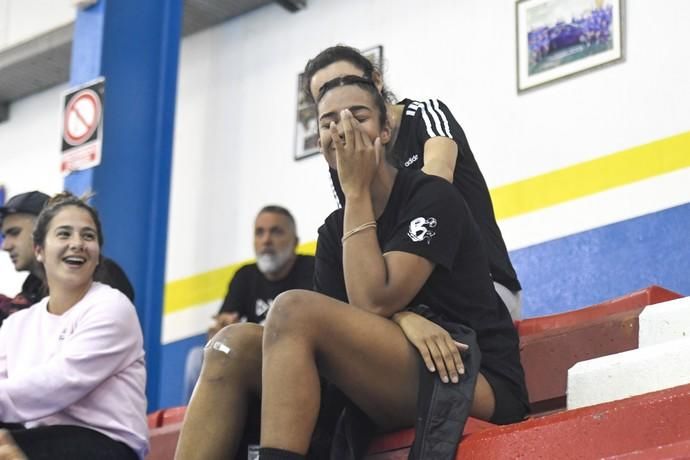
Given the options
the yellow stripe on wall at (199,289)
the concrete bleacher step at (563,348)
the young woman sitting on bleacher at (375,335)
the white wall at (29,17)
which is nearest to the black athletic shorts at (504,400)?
the young woman sitting on bleacher at (375,335)

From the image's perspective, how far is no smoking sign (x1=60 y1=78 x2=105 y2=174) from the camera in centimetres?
460

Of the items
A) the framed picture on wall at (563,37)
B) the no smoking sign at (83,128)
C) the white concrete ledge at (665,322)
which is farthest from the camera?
the no smoking sign at (83,128)

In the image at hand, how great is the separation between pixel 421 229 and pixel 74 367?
82 centimetres

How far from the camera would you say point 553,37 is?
175 inches

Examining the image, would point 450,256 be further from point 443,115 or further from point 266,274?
point 266,274

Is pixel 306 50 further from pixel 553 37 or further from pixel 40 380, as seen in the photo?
pixel 40 380

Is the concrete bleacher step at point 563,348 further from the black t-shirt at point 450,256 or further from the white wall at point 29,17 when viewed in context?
the white wall at point 29,17

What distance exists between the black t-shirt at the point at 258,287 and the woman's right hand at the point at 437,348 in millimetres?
2202

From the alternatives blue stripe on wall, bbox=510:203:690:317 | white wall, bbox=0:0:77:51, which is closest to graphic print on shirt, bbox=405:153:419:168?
blue stripe on wall, bbox=510:203:690:317

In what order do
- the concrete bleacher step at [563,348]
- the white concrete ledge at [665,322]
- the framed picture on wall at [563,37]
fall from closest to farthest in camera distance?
the white concrete ledge at [665,322]
the concrete bleacher step at [563,348]
the framed picture on wall at [563,37]

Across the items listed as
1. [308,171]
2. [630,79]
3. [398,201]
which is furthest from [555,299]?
[398,201]

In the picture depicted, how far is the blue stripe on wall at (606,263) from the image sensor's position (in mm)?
3871

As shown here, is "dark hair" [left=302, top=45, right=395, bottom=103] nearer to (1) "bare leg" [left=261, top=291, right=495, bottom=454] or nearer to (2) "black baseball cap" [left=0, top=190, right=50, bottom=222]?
(1) "bare leg" [left=261, top=291, right=495, bottom=454]

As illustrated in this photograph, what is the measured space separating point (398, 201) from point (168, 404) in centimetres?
360
